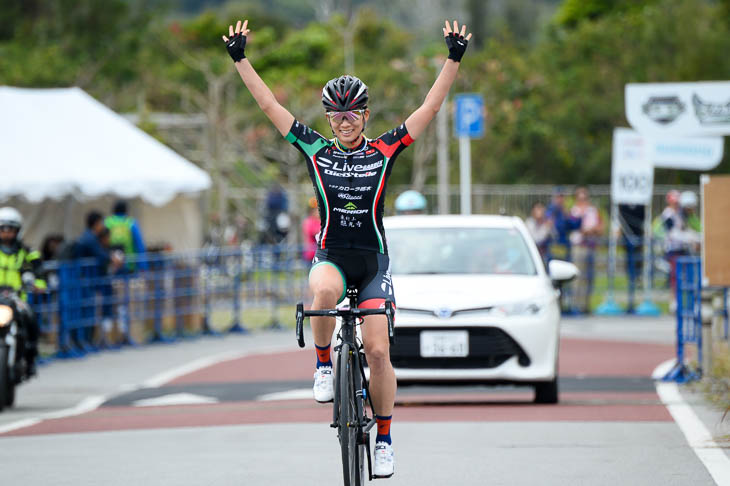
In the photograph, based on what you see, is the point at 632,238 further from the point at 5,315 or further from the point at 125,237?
the point at 5,315

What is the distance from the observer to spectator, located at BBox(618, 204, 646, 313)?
Answer: 27406 mm

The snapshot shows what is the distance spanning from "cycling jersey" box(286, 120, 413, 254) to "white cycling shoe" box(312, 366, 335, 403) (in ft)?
2.14

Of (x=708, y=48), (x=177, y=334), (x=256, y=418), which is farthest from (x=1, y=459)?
(x=708, y=48)

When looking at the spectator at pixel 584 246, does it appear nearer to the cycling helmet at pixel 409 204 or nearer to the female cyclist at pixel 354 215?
the cycling helmet at pixel 409 204

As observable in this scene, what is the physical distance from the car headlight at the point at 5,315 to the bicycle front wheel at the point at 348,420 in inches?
267

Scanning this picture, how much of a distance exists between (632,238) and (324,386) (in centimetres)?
2142

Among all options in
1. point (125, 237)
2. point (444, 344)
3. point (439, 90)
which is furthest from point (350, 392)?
point (125, 237)

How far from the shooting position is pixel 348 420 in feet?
24.1

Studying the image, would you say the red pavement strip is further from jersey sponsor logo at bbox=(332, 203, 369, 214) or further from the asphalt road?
jersey sponsor logo at bbox=(332, 203, 369, 214)

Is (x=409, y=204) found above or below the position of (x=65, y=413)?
above

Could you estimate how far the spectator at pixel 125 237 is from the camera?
22969 mm

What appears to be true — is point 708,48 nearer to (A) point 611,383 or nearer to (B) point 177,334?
(B) point 177,334

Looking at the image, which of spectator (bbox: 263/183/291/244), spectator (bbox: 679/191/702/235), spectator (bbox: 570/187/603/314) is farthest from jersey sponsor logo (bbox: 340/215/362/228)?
spectator (bbox: 263/183/291/244)

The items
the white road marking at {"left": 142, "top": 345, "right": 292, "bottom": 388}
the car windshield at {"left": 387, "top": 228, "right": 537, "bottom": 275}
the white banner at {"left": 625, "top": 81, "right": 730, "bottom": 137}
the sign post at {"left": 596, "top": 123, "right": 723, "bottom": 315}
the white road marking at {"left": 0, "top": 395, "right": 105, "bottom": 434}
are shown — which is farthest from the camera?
the sign post at {"left": 596, "top": 123, "right": 723, "bottom": 315}
